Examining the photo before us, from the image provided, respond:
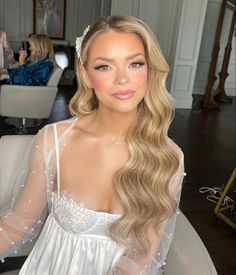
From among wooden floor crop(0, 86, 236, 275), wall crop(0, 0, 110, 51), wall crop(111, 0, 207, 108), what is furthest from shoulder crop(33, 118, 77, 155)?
wall crop(0, 0, 110, 51)

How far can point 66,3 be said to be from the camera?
291 inches

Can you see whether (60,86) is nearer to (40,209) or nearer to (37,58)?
(37,58)

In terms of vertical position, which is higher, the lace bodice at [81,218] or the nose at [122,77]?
the nose at [122,77]

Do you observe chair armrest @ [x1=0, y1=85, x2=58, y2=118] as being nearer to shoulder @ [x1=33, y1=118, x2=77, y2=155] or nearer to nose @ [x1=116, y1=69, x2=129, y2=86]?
shoulder @ [x1=33, y1=118, x2=77, y2=155]

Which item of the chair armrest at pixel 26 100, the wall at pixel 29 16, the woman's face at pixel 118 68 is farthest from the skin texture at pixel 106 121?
the wall at pixel 29 16

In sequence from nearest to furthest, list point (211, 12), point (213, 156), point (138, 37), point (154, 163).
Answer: point (138, 37)
point (154, 163)
point (213, 156)
point (211, 12)

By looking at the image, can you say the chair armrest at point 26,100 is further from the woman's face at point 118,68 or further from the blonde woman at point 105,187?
the woman's face at point 118,68

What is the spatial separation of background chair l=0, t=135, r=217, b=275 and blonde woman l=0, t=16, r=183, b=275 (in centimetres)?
4

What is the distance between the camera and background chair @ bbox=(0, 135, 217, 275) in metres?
0.93

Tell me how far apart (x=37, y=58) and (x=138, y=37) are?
3142 mm

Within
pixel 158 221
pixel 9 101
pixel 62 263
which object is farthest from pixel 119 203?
pixel 9 101

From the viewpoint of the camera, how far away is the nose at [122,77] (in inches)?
35.2

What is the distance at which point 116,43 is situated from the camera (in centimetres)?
90

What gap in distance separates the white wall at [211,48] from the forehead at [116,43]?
6752 mm
